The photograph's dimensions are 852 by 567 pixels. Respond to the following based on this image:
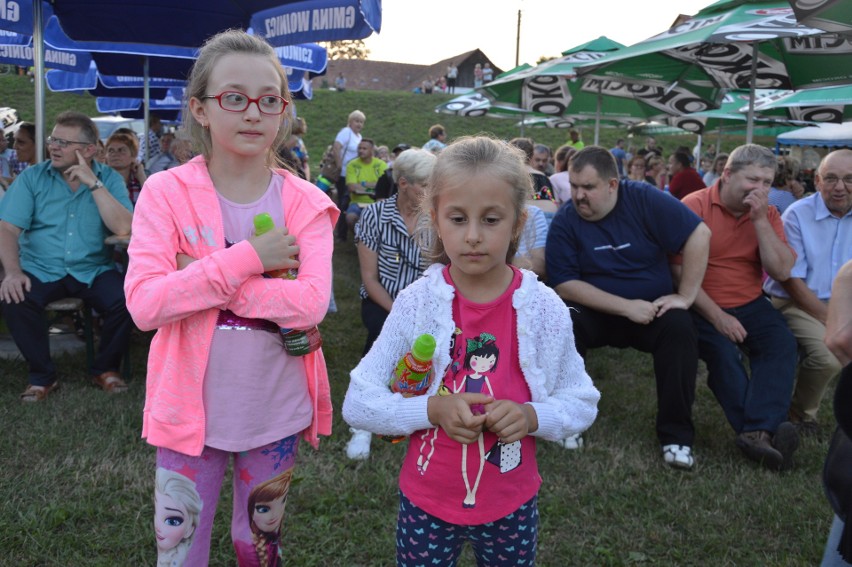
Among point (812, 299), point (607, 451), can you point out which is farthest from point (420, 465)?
point (812, 299)

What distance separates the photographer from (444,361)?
185cm

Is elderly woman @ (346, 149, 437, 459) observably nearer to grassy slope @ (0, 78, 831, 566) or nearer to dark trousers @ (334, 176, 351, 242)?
grassy slope @ (0, 78, 831, 566)

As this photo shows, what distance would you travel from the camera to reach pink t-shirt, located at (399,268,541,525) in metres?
1.84

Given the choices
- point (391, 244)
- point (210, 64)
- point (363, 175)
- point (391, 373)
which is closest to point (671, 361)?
point (391, 244)

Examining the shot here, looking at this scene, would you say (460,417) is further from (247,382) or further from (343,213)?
(343,213)

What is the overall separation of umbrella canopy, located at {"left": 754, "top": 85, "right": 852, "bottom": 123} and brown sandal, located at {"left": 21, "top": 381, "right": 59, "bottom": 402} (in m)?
10.5

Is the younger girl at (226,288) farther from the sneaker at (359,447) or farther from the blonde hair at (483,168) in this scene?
the sneaker at (359,447)

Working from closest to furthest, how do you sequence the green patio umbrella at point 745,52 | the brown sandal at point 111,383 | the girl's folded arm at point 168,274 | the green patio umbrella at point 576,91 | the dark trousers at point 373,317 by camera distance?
the girl's folded arm at point 168,274, the dark trousers at point 373,317, the brown sandal at point 111,383, the green patio umbrella at point 745,52, the green patio umbrella at point 576,91

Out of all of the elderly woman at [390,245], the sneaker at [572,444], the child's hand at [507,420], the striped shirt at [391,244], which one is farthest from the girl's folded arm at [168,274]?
the sneaker at [572,444]

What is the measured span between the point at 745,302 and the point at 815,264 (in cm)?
62

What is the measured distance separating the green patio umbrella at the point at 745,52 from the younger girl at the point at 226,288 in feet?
15.5

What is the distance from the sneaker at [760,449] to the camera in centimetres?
403

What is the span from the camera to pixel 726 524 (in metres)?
3.43

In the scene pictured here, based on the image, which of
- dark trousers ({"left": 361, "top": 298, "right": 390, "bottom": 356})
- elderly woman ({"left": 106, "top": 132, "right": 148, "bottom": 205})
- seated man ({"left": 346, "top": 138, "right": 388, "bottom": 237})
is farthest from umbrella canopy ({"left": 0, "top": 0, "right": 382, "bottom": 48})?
seated man ({"left": 346, "top": 138, "right": 388, "bottom": 237})
